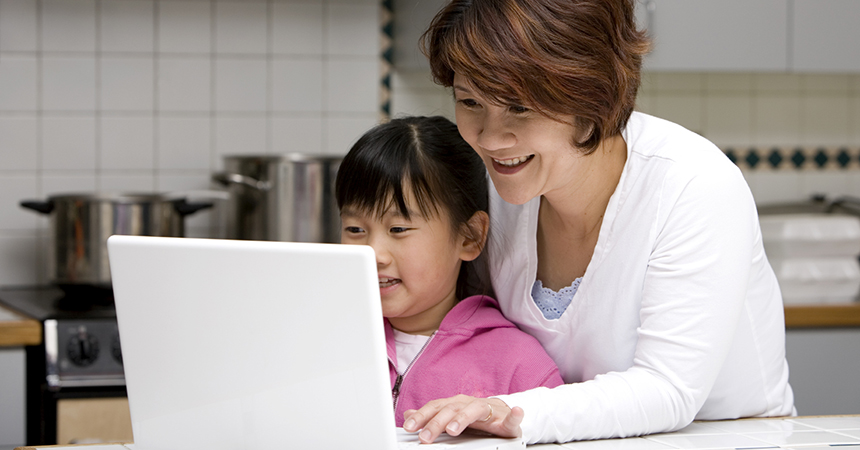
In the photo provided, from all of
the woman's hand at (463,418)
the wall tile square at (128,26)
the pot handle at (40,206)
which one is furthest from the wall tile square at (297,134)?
the woman's hand at (463,418)

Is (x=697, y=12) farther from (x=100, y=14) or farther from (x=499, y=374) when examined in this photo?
(x=100, y=14)

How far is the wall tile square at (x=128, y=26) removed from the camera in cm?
212

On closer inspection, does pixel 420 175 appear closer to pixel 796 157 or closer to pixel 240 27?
pixel 240 27

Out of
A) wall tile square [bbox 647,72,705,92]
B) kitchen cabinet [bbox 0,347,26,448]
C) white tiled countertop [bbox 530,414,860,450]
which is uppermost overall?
wall tile square [bbox 647,72,705,92]

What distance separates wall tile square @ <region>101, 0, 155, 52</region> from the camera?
2121 mm

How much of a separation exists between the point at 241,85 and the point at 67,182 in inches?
20.2

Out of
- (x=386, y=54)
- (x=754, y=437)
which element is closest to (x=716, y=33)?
(x=386, y=54)

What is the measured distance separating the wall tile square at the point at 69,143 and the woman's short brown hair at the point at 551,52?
4.95 ft

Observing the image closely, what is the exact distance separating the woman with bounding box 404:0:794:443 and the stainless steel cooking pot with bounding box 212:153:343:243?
93cm

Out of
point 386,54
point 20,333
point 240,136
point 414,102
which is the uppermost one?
point 386,54

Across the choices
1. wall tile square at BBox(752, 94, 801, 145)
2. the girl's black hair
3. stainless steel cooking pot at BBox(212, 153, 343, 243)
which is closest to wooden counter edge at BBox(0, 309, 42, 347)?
stainless steel cooking pot at BBox(212, 153, 343, 243)

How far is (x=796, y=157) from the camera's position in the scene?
7.94 feet

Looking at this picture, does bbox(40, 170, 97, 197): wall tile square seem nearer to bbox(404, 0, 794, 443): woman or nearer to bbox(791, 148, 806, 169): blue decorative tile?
bbox(404, 0, 794, 443): woman

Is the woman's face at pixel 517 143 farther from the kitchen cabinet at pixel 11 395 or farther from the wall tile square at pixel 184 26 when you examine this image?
the wall tile square at pixel 184 26
